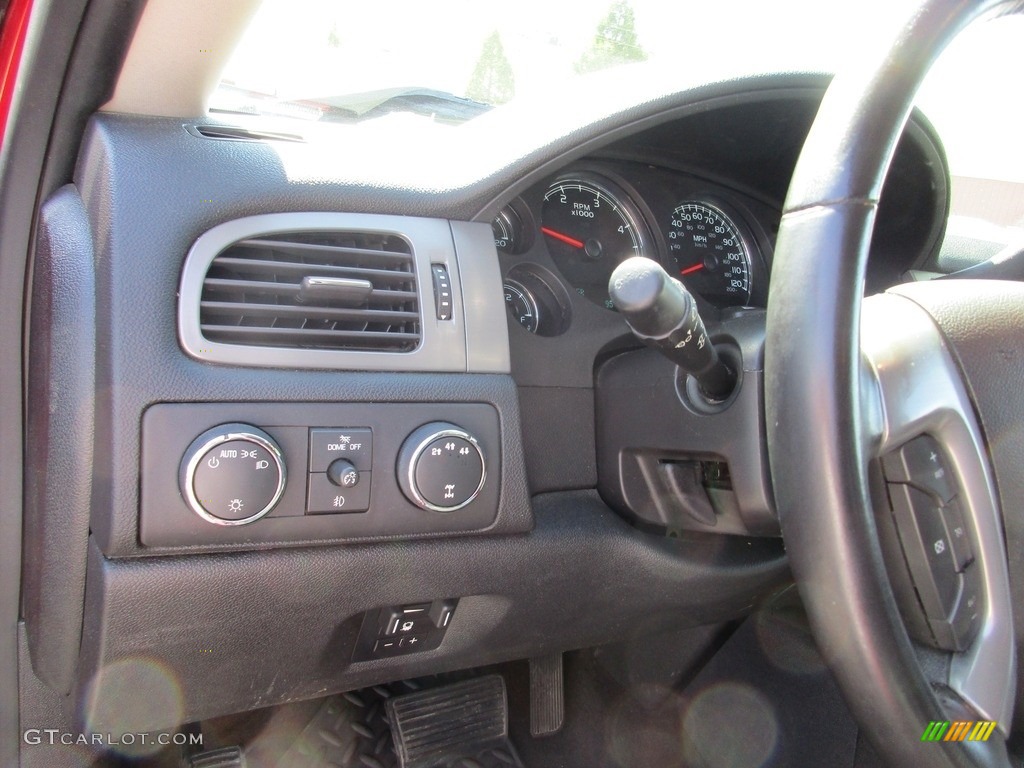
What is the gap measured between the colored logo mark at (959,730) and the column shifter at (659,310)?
451 mm

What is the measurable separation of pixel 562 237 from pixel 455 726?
99cm

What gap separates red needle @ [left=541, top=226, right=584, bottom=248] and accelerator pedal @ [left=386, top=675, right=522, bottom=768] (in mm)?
A: 904

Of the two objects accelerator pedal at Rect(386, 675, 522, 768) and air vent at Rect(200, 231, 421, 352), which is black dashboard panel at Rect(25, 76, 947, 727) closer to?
air vent at Rect(200, 231, 421, 352)

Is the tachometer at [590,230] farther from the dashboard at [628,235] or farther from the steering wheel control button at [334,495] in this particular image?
the steering wheel control button at [334,495]

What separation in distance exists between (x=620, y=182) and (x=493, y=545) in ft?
2.53

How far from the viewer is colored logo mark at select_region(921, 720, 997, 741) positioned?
0.83m

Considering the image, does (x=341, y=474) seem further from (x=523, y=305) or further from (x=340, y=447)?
(x=523, y=305)

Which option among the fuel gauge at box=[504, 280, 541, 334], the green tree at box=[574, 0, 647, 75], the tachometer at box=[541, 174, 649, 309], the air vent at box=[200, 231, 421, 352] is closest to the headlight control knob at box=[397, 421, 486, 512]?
the air vent at box=[200, 231, 421, 352]

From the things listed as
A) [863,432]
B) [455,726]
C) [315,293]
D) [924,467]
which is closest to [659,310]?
[863,432]

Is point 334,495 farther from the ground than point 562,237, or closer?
closer

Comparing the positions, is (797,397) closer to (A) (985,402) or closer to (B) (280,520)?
(A) (985,402)

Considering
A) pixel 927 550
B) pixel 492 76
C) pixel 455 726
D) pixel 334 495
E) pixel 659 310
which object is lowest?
pixel 455 726

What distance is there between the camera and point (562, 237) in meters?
1.56

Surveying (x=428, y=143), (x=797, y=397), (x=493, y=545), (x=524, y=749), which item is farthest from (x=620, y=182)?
Result: (x=524, y=749)
